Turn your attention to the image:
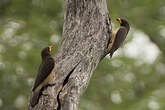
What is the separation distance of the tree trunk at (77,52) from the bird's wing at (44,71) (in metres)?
0.14

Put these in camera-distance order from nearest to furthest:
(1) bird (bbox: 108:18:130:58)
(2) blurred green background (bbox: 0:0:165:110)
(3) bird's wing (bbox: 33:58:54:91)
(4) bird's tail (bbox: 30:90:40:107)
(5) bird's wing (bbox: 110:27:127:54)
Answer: (4) bird's tail (bbox: 30:90:40:107) < (3) bird's wing (bbox: 33:58:54:91) < (1) bird (bbox: 108:18:130:58) < (5) bird's wing (bbox: 110:27:127:54) < (2) blurred green background (bbox: 0:0:165:110)

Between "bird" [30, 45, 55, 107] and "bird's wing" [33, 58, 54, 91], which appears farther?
"bird's wing" [33, 58, 54, 91]

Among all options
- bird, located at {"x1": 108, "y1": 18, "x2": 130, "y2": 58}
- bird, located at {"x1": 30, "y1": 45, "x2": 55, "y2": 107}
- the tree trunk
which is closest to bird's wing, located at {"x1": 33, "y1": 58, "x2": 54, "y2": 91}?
bird, located at {"x1": 30, "y1": 45, "x2": 55, "y2": 107}

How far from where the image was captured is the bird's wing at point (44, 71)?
5477 millimetres

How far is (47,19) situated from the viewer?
35.9 ft

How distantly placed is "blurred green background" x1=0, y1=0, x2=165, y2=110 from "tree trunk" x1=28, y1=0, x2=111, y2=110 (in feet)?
11.3

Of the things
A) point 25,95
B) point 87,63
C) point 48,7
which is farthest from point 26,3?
point 87,63

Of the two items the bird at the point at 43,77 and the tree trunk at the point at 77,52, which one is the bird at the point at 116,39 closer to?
the tree trunk at the point at 77,52

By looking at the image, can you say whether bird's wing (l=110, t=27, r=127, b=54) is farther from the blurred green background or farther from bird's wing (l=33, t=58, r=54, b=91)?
the blurred green background

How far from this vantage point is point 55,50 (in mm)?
9656

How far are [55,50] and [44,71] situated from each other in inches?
159

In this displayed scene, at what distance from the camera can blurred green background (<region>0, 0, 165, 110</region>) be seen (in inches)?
396

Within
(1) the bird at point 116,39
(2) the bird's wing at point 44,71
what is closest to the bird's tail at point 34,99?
(2) the bird's wing at point 44,71

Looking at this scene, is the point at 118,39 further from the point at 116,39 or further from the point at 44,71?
the point at 44,71
